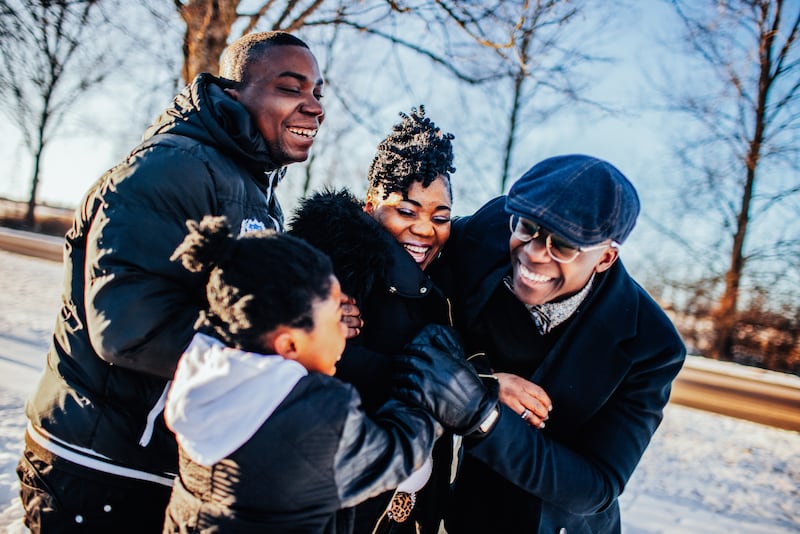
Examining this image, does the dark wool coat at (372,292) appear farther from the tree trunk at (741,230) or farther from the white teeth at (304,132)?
the tree trunk at (741,230)

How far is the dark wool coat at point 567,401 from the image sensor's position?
5.82ft

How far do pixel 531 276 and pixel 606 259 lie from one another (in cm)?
27

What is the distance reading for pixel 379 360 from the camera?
1.70 metres

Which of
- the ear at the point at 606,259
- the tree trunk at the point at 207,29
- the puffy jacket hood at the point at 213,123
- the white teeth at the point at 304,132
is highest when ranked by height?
the tree trunk at the point at 207,29

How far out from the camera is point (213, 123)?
1.85 m

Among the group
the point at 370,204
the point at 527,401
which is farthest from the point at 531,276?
the point at 370,204

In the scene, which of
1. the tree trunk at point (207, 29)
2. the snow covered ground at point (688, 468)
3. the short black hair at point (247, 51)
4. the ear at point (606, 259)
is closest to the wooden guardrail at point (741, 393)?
the snow covered ground at point (688, 468)

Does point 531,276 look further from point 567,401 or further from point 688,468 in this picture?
point 688,468

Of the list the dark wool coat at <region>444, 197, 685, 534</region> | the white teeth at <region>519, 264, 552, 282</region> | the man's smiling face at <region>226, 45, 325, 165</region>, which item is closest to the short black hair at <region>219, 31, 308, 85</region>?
the man's smiling face at <region>226, 45, 325, 165</region>

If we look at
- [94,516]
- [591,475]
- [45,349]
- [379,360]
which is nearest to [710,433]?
[591,475]

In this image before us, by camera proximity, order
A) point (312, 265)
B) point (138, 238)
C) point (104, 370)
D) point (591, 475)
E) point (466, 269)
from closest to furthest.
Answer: point (312, 265) < point (138, 238) < point (104, 370) < point (591, 475) < point (466, 269)

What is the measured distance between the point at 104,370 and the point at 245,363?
661 mm

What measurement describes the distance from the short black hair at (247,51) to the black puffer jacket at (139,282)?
31cm

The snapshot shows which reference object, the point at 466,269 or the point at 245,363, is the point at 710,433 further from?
the point at 245,363
